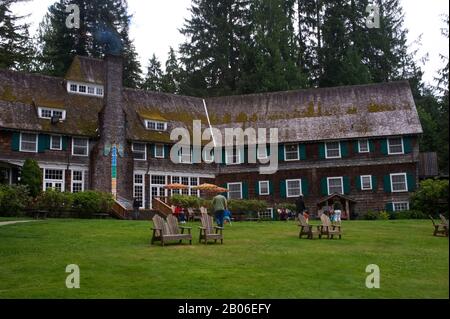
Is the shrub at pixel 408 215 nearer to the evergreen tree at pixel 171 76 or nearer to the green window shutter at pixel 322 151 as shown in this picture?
the green window shutter at pixel 322 151

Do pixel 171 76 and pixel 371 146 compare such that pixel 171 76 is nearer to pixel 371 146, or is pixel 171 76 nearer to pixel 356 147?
pixel 356 147

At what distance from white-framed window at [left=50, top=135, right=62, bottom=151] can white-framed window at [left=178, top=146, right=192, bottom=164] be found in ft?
30.9

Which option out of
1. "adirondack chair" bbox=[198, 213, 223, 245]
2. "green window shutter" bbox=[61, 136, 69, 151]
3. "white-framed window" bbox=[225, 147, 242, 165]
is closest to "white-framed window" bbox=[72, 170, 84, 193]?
"green window shutter" bbox=[61, 136, 69, 151]

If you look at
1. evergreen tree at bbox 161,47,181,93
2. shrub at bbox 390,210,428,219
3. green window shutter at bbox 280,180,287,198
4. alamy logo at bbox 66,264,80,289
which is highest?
evergreen tree at bbox 161,47,181,93

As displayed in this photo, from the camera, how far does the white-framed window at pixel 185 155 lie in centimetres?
4100

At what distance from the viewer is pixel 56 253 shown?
15000 mm

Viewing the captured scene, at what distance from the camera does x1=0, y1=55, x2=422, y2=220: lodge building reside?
3616 centimetres

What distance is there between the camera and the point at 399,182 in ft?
127

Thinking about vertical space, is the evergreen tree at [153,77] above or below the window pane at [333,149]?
above

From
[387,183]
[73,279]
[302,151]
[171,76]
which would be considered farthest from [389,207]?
[171,76]

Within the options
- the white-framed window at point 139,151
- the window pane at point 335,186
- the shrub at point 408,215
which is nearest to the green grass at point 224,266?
the shrub at point 408,215

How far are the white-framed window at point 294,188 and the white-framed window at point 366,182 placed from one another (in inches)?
187

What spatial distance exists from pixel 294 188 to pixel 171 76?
112 ft

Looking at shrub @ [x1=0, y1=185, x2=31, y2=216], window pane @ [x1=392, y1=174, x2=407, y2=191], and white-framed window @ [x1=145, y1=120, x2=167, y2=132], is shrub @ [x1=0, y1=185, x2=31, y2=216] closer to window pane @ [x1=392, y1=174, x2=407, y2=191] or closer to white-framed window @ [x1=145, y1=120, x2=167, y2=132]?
white-framed window @ [x1=145, y1=120, x2=167, y2=132]
